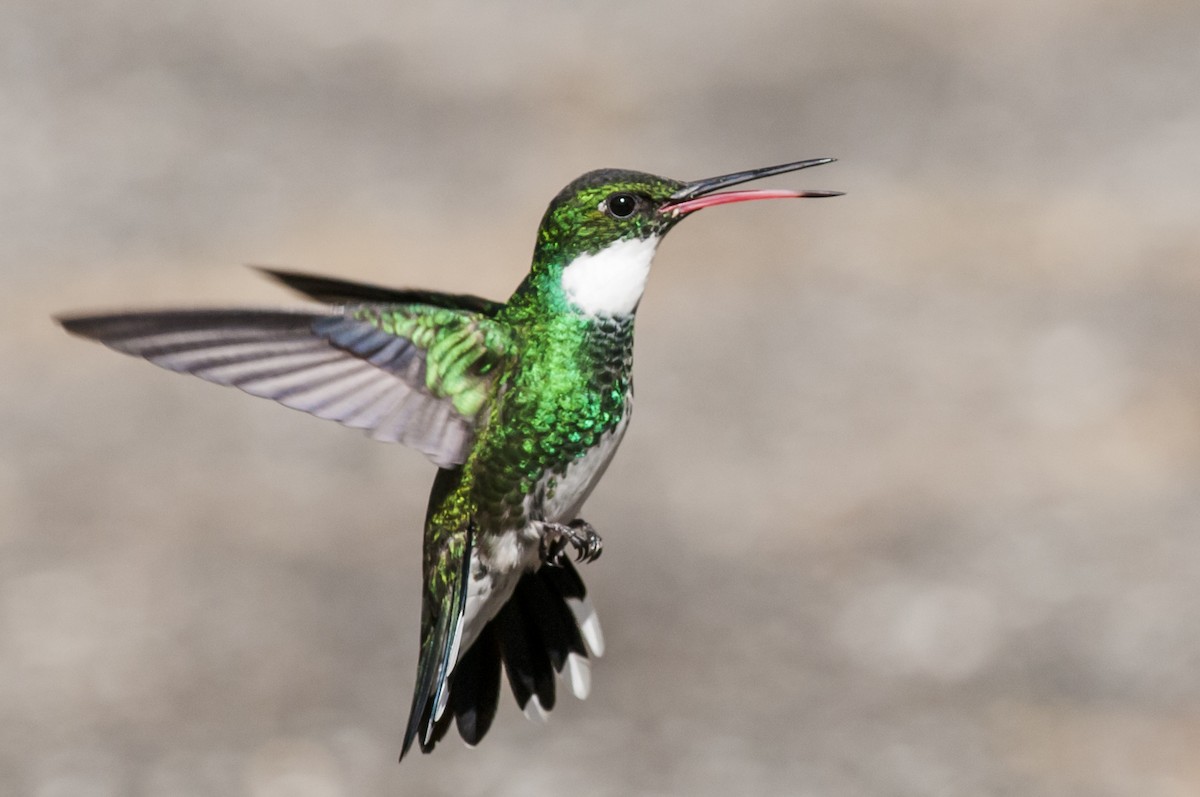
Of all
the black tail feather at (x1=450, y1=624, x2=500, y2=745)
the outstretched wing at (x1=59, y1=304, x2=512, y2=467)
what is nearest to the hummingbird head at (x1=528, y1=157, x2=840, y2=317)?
the outstretched wing at (x1=59, y1=304, x2=512, y2=467)

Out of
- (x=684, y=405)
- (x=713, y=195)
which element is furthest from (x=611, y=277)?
(x=684, y=405)

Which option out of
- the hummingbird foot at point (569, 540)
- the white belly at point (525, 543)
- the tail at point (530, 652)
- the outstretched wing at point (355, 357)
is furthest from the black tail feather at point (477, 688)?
the outstretched wing at point (355, 357)

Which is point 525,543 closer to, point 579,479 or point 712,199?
point 579,479

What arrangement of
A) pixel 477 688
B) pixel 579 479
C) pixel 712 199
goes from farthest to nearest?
pixel 477 688
pixel 579 479
pixel 712 199

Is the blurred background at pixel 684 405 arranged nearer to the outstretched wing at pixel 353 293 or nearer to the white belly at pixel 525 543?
the white belly at pixel 525 543

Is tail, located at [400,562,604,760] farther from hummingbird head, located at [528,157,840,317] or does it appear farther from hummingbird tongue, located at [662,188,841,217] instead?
hummingbird tongue, located at [662,188,841,217]

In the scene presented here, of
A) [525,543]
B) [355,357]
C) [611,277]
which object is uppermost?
[611,277]
